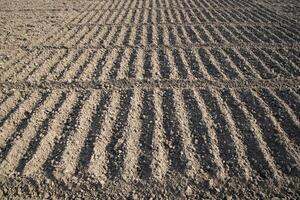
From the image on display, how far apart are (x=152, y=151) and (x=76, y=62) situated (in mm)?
2761

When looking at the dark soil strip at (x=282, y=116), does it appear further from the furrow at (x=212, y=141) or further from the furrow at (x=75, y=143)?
the furrow at (x=75, y=143)

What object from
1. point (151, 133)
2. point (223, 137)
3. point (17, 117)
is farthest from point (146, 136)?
point (17, 117)

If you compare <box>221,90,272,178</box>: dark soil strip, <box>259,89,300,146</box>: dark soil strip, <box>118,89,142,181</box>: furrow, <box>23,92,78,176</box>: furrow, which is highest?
<box>259,89,300,146</box>: dark soil strip

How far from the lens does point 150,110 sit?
4219 millimetres

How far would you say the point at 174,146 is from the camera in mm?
3555

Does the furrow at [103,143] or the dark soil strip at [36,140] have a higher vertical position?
the furrow at [103,143]

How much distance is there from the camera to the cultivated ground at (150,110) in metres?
3.09

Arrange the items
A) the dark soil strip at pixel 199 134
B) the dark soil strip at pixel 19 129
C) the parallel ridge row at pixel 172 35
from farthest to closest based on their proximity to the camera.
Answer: the parallel ridge row at pixel 172 35, the dark soil strip at pixel 19 129, the dark soil strip at pixel 199 134

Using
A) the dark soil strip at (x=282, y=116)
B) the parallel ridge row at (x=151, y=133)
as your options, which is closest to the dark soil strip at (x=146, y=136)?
the parallel ridge row at (x=151, y=133)

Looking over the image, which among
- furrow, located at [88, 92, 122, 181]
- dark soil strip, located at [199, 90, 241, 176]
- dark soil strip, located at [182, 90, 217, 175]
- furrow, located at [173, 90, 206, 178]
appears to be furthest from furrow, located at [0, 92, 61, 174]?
Answer: dark soil strip, located at [199, 90, 241, 176]

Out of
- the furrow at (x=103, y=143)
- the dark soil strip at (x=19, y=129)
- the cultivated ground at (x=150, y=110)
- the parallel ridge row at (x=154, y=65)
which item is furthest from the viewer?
the parallel ridge row at (x=154, y=65)

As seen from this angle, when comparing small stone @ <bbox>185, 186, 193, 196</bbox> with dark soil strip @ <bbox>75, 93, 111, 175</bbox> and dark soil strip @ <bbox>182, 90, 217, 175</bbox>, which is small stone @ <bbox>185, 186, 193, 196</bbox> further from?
dark soil strip @ <bbox>75, 93, 111, 175</bbox>

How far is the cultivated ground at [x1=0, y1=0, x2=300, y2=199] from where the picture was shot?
10.1 ft

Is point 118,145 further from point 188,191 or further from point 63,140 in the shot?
point 188,191
